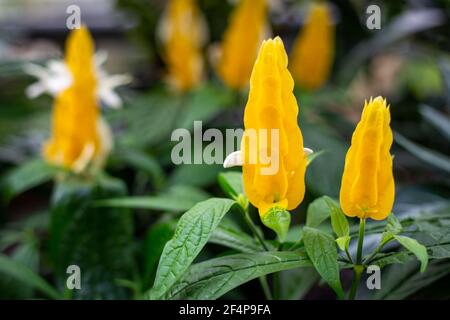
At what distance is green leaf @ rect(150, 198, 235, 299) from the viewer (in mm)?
405

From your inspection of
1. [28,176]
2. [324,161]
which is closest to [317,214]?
[324,161]

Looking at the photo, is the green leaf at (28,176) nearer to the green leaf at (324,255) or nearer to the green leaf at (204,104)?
the green leaf at (204,104)

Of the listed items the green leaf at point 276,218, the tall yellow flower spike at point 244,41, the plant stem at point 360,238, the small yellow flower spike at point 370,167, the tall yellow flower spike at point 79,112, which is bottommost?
the plant stem at point 360,238

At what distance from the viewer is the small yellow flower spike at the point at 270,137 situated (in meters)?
0.42

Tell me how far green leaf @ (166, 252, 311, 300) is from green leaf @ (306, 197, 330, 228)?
0.05m

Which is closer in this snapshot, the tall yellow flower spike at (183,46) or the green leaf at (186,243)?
the green leaf at (186,243)

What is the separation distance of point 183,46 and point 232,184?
539 millimetres

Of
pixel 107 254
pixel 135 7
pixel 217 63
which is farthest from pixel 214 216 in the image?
pixel 135 7

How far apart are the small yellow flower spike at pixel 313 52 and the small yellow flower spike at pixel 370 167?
600mm

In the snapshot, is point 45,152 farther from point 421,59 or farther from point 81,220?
point 421,59

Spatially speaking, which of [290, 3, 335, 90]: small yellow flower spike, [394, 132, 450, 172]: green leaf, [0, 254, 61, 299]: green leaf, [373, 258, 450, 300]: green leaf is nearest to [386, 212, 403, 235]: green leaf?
[373, 258, 450, 300]: green leaf

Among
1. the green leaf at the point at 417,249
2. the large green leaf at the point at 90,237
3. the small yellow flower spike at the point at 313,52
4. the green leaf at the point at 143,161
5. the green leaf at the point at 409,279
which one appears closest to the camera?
the green leaf at the point at 417,249

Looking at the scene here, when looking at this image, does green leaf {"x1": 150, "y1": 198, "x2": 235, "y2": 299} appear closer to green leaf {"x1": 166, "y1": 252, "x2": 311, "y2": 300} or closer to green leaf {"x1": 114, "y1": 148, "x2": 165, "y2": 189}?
green leaf {"x1": 166, "y1": 252, "x2": 311, "y2": 300}

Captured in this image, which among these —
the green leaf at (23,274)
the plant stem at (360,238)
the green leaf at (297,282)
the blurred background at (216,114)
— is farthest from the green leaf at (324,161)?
the green leaf at (23,274)
